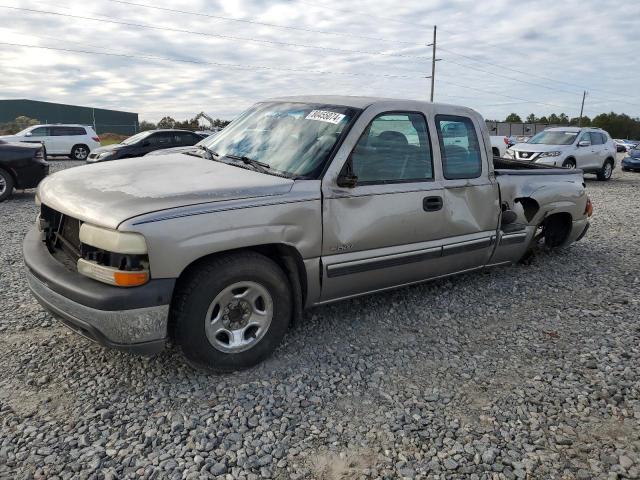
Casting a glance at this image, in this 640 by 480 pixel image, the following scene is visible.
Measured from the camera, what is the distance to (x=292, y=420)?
2789 mm

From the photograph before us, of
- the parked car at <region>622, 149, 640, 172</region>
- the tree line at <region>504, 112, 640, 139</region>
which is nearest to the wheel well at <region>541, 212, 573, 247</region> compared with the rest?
the parked car at <region>622, 149, 640, 172</region>

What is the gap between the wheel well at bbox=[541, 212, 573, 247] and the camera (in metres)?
5.88

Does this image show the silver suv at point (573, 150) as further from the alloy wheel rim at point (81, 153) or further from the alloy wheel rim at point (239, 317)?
the alloy wheel rim at point (81, 153)

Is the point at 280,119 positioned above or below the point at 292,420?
above

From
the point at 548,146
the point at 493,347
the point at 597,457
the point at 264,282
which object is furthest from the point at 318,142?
the point at 548,146

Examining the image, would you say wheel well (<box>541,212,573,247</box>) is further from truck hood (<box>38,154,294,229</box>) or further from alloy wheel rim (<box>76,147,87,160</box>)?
alloy wheel rim (<box>76,147,87,160</box>)

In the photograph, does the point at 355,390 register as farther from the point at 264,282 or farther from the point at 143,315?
the point at 143,315

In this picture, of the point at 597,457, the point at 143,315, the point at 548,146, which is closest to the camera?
the point at 597,457

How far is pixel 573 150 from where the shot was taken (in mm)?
14820

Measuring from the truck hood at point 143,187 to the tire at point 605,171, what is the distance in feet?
52.3

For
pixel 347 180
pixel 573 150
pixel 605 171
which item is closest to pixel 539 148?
pixel 573 150

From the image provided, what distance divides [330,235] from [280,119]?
3.88 feet

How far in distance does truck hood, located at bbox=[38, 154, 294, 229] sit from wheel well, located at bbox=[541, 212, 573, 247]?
4001 millimetres

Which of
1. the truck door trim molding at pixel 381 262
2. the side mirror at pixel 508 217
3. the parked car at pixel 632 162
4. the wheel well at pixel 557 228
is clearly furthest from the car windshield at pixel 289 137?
the parked car at pixel 632 162
